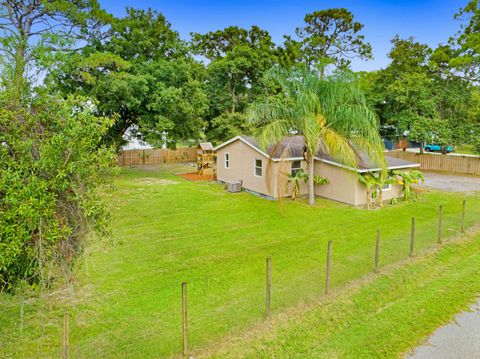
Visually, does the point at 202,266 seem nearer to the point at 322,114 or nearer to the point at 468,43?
the point at 322,114

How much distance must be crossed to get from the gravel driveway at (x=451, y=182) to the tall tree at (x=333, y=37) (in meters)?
14.9

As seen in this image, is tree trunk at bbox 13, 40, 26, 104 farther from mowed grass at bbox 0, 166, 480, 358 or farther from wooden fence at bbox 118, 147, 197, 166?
wooden fence at bbox 118, 147, 197, 166

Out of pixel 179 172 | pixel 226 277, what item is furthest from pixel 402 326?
pixel 179 172

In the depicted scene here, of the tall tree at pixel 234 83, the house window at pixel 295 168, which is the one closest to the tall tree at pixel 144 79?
the tall tree at pixel 234 83

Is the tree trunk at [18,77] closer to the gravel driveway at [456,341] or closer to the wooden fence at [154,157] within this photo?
the gravel driveway at [456,341]

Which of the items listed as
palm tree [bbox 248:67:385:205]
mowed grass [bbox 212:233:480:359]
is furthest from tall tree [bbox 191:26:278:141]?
mowed grass [bbox 212:233:480:359]

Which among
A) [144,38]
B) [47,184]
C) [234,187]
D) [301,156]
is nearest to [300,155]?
[301,156]

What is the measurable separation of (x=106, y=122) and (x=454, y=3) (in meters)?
27.2

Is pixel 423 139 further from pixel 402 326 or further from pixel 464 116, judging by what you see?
pixel 402 326

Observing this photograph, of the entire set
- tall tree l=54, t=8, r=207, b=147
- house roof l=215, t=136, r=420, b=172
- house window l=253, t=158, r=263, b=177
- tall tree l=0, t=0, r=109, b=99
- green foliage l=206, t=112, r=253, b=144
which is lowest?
house window l=253, t=158, r=263, b=177

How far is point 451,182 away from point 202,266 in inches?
675

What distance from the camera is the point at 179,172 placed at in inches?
963

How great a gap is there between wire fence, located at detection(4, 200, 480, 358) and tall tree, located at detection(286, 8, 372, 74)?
25500 mm

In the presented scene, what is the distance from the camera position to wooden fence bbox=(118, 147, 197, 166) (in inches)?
1115
